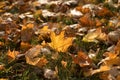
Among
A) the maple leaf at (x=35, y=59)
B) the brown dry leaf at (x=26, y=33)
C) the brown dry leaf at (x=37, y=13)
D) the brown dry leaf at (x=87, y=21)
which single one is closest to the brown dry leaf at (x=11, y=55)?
the maple leaf at (x=35, y=59)

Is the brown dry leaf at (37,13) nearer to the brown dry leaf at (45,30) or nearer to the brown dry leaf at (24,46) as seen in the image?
the brown dry leaf at (45,30)

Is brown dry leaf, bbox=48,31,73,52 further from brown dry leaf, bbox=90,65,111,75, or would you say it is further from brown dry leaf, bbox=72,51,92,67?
brown dry leaf, bbox=90,65,111,75

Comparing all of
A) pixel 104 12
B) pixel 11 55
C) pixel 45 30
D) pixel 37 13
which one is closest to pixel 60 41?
pixel 11 55

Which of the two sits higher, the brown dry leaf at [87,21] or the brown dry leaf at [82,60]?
the brown dry leaf at [82,60]

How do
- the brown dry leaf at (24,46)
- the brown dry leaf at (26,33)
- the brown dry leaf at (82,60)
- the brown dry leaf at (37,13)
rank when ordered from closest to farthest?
the brown dry leaf at (82,60), the brown dry leaf at (24,46), the brown dry leaf at (26,33), the brown dry leaf at (37,13)

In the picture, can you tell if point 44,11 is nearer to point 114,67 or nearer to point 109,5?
point 109,5

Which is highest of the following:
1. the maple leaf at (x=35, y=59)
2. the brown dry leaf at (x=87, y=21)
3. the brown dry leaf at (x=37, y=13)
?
the maple leaf at (x=35, y=59)

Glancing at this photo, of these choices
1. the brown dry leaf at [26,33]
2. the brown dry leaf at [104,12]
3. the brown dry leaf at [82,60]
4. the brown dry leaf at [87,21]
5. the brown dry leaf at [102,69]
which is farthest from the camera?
the brown dry leaf at [104,12]

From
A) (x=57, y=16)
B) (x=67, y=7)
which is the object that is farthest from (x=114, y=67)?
(x=67, y=7)

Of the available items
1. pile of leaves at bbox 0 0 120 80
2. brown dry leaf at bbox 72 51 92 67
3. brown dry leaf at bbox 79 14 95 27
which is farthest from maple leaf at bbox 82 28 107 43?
brown dry leaf at bbox 72 51 92 67

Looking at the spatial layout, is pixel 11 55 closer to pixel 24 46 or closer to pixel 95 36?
pixel 24 46
